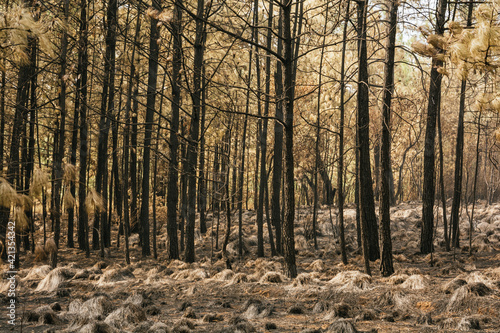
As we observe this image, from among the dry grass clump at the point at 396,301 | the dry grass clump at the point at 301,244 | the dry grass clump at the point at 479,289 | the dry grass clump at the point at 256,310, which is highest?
the dry grass clump at the point at 479,289

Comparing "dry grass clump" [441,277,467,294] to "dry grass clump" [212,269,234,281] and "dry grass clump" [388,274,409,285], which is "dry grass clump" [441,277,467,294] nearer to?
"dry grass clump" [388,274,409,285]

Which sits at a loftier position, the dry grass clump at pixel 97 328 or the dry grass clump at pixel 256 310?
the dry grass clump at pixel 97 328

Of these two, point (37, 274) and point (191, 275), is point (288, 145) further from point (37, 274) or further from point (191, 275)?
point (37, 274)

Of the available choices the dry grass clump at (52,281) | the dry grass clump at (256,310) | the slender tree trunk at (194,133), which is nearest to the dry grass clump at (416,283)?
the dry grass clump at (256,310)

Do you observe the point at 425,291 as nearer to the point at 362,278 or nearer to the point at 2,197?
the point at 362,278

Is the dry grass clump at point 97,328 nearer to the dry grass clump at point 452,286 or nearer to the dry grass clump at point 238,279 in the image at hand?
the dry grass clump at point 238,279

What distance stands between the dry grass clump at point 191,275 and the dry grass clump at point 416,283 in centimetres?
368

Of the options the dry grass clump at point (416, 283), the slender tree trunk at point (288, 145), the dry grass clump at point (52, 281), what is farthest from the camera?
the dry grass clump at point (52, 281)

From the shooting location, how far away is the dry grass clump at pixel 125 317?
4.65 metres

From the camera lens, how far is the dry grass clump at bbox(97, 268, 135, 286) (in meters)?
8.05

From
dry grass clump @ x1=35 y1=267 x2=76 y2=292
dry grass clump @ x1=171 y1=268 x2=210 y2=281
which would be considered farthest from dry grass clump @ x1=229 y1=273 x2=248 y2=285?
dry grass clump @ x1=35 y1=267 x2=76 y2=292

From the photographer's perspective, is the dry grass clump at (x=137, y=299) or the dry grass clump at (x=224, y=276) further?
the dry grass clump at (x=224, y=276)

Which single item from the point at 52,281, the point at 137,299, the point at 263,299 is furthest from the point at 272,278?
the point at 52,281

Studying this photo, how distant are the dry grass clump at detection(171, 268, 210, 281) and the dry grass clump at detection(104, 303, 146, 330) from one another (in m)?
3.01
